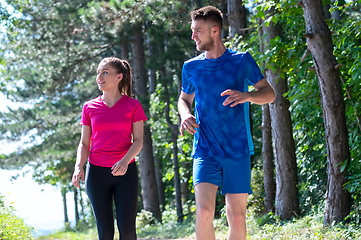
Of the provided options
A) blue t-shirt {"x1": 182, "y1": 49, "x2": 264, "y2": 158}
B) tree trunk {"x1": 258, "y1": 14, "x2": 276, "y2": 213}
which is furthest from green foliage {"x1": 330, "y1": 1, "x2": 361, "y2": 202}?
blue t-shirt {"x1": 182, "y1": 49, "x2": 264, "y2": 158}

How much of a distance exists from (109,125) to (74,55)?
48.0ft

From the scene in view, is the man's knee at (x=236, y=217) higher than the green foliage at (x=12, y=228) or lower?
higher

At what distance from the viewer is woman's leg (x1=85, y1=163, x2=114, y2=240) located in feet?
14.6

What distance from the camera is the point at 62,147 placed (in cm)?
2375

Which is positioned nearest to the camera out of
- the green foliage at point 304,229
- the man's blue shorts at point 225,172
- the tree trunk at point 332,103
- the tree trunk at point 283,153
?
the man's blue shorts at point 225,172

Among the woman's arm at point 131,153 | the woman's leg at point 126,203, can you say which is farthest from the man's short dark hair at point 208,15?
the woman's leg at point 126,203

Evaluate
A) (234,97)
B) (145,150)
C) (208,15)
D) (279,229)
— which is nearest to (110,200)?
(234,97)

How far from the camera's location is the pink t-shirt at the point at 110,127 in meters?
4.55

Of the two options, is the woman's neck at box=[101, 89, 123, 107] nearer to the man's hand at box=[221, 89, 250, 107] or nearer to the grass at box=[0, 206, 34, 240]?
the man's hand at box=[221, 89, 250, 107]

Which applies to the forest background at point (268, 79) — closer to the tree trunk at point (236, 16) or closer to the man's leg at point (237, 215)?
the tree trunk at point (236, 16)

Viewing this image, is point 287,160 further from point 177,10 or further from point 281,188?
point 177,10

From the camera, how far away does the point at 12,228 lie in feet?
21.6

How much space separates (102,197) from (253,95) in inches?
66.8

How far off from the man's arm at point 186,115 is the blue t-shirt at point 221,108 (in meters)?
0.12
